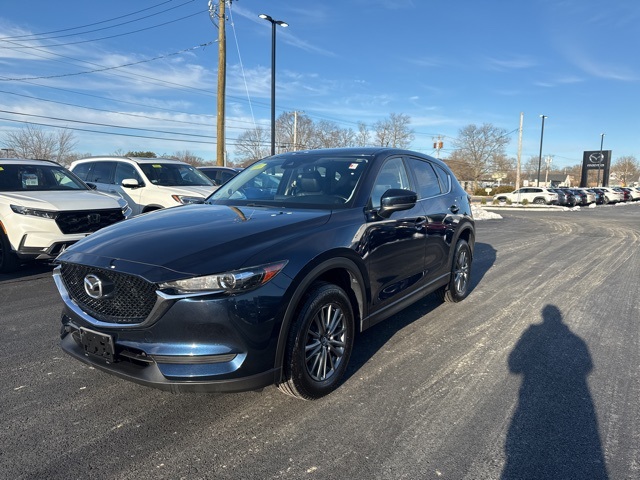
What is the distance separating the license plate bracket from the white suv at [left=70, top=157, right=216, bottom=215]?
19.8ft

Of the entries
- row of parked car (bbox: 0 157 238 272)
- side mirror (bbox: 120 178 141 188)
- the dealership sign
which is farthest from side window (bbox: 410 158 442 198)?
the dealership sign

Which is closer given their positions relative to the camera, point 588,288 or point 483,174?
point 588,288

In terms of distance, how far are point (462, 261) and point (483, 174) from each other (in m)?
71.4

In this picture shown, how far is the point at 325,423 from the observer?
277cm

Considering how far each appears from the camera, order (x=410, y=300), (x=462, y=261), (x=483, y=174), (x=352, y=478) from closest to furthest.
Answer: (x=352, y=478) < (x=410, y=300) < (x=462, y=261) < (x=483, y=174)

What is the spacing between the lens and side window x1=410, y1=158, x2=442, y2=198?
4.61 metres

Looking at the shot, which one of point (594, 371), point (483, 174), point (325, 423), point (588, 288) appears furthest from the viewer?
point (483, 174)

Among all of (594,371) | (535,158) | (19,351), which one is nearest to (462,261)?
(594,371)

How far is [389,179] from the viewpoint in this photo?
13.3 feet

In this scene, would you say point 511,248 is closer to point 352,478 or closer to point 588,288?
point 588,288

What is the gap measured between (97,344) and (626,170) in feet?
397

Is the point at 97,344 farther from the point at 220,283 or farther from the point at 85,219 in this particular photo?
the point at 85,219

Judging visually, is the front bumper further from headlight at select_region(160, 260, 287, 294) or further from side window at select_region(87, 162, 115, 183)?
side window at select_region(87, 162, 115, 183)

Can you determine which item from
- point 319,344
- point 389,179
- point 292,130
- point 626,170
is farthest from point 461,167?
point 319,344
